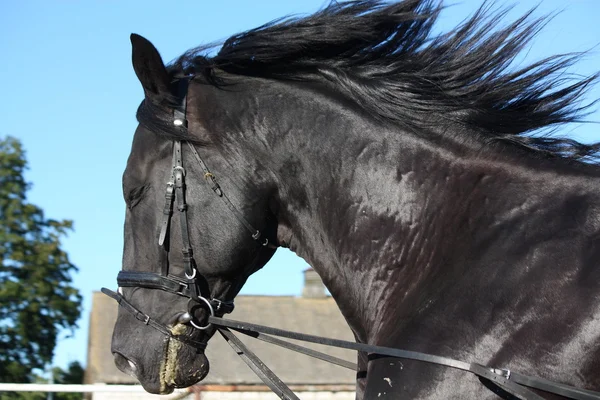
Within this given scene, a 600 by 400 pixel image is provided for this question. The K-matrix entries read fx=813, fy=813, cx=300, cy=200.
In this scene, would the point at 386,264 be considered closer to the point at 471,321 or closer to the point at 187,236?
the point at 471,321

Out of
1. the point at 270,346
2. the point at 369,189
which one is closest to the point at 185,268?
the point at 369,189

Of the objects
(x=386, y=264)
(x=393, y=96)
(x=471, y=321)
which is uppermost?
(x=393, y=96)

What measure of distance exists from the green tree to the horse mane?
64.2 feet

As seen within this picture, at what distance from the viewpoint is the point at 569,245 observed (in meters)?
2.99

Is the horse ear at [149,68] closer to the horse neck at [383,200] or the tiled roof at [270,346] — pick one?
the horse neck at [383,200]

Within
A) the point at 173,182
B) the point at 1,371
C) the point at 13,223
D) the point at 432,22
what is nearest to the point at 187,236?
the point at 173,182

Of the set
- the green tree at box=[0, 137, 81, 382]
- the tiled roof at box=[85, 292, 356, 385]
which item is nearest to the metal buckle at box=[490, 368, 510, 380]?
the tiled roof at box=[85, 292, 356, 385]

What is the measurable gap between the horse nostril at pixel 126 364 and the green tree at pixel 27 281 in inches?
745

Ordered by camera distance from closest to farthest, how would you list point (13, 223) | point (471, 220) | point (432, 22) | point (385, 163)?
1. point (471, 220)
2. point (385, 163)
3. point (432, 22)
4. point (13, 223)

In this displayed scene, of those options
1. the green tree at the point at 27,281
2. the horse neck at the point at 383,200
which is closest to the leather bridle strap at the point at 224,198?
the horse neck at the point at 383,200

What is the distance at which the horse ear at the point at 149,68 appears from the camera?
3.76 metres

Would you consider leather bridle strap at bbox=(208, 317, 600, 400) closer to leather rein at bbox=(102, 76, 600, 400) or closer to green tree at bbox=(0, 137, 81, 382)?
leather rein at bbox=(102, 76, 600, 400)

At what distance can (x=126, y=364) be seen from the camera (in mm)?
3787

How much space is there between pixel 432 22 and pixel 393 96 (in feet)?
1.43
